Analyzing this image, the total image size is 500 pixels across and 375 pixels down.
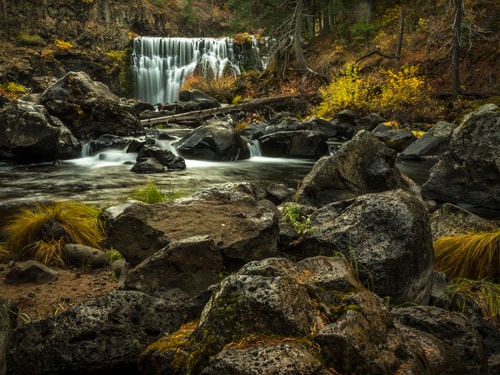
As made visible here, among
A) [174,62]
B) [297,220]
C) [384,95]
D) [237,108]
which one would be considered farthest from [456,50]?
[174,62]

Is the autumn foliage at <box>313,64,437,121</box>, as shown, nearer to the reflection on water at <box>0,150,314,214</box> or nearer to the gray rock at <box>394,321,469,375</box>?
the reflection on water at <box>0,150,314,214</box>

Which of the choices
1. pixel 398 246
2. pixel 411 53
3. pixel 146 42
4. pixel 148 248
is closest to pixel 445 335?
pixel 398 246

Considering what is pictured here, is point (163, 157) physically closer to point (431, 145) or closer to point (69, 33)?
point (431, 145)

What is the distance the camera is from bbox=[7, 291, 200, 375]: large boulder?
2.70 metres

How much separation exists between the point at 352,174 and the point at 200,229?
13.4 feet

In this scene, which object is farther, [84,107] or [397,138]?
[397,138]

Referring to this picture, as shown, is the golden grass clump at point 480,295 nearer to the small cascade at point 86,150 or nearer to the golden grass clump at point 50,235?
the golden grass clump at point 50,235

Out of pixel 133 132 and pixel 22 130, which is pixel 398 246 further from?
pixel 133 132

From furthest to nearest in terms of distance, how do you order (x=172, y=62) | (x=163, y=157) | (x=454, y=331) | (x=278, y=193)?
(x=172, y=62), (x=163, y=157), (x=278, y=193), (x=454, y=331)

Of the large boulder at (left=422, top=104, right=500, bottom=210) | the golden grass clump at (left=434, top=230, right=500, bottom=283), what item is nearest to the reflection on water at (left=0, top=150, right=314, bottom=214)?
the large boulder at (left=422, top=104, right=500, bottom=210)

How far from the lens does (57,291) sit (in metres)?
4.55

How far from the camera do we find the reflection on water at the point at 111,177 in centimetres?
1027

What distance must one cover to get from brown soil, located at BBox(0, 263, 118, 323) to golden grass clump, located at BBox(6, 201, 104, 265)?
354mm

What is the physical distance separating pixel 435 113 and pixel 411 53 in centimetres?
785
